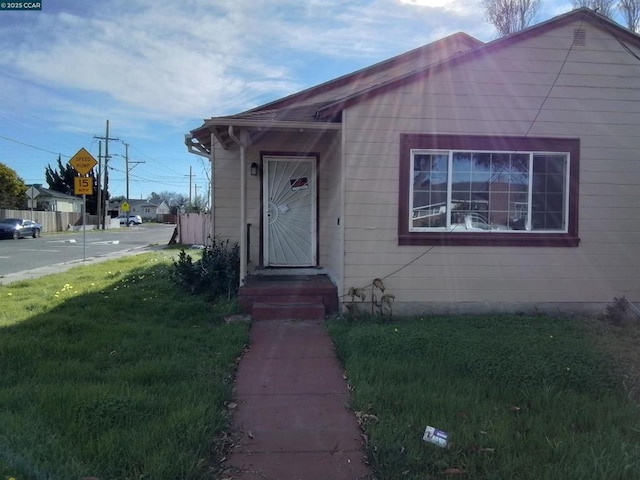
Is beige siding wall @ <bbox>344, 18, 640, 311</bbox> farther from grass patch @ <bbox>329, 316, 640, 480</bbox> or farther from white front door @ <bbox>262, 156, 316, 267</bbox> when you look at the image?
white front door @ <bbox>262, 156, 316, 267</bbox>

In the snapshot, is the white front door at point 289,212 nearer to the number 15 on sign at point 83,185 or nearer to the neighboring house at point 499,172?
the neighboring house at point 499,172

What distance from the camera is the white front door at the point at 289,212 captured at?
30.1 feet

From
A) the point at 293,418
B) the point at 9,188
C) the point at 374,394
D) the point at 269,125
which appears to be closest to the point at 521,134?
the point at 269,125

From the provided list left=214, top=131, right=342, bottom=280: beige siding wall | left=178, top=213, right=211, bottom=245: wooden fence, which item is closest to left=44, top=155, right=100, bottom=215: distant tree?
left=178, top=213, right=211, bottom=245: wooden fence

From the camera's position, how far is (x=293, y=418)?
156 inches

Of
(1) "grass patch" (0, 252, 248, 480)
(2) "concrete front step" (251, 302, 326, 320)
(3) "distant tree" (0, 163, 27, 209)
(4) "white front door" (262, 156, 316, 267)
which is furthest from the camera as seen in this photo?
(3) "distant tree" (0, 163, 27, 209)

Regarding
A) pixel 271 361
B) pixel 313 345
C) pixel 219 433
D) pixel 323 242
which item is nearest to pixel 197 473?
pixel 219 433

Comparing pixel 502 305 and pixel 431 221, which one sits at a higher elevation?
pixel 431 221

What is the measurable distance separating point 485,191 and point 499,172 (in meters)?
0.36

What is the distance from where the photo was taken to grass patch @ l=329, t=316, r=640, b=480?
321cm

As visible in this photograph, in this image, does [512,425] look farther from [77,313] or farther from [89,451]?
[77,313]

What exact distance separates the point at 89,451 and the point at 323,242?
6.32 meters

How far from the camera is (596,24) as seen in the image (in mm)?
7164

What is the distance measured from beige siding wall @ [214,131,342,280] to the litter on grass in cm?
461
